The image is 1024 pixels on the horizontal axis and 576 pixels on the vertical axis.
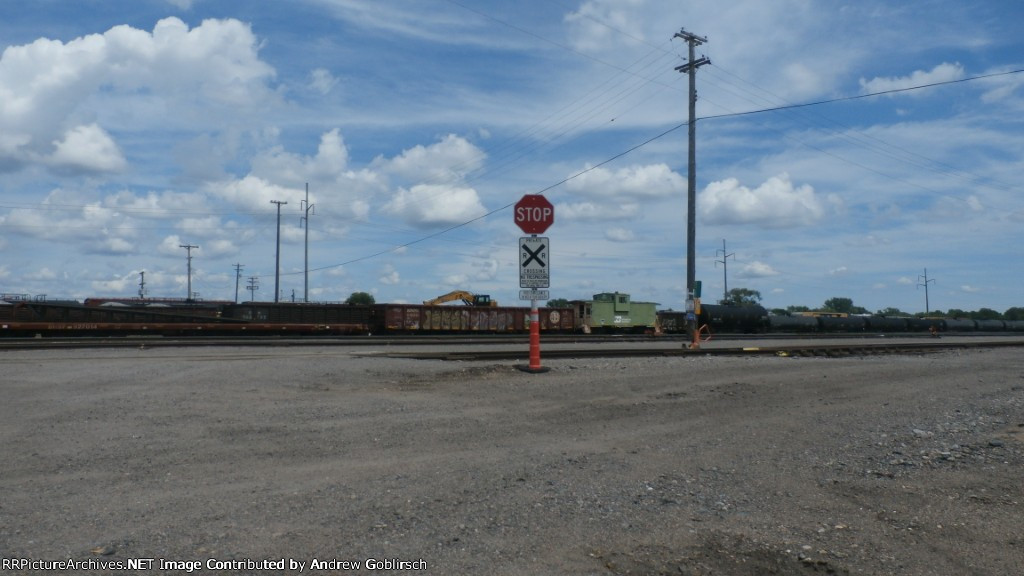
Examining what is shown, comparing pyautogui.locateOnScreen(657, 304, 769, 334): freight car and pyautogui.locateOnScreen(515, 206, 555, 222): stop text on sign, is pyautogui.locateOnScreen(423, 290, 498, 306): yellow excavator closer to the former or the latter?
pyautogui.locateOnScreen(657, 304, 769, 334): freight car

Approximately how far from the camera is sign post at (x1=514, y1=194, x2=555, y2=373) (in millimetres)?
14812

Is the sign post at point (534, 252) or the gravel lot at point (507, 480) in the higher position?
the sign post at point (534, 252)

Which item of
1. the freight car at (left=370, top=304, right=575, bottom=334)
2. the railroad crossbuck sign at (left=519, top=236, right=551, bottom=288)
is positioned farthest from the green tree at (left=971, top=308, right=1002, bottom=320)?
the railroad crossbuck sign at (left=519, top=236, right=551, bottom=288)

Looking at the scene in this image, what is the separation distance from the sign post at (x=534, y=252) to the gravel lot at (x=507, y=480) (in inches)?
111

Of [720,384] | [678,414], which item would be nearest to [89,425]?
[678,414]

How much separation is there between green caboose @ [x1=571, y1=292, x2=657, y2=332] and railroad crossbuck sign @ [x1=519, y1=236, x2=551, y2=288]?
36.0m

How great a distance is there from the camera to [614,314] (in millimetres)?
52469

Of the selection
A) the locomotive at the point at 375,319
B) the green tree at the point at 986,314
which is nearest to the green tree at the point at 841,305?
the green tree at the point at 986,314

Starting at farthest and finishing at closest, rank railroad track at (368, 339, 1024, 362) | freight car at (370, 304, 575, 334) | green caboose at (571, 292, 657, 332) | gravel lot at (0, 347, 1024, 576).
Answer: green caboose at (571, 292, 657, 332) < freight car at (370, 304, 575, 334) < railroad track at (368, 339, 1024, 362) < gravel lot at (0, 347, 1024, 576)

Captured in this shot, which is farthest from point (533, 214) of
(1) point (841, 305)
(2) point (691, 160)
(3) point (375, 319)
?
(1) point (841, 305)

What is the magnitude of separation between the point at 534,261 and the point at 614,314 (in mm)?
38103

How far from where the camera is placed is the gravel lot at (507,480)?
4770 mm

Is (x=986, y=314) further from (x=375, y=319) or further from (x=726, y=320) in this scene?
(x=375, y=319)

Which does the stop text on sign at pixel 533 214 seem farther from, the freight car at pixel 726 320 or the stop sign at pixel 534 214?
the freight car at pixel 726 320
